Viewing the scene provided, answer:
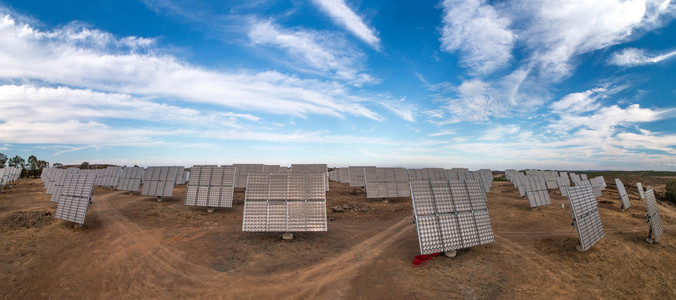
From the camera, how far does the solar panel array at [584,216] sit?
10.0 metres

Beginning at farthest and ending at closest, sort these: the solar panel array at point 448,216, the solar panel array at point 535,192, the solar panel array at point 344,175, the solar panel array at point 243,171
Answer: the solar panel array at point 344,175
the solar panel array at point 243,171
the solar panel array at point 535,192
the solar panel array at point 448,216

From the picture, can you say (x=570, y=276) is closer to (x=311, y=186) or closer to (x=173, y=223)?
(x=311, y=186)

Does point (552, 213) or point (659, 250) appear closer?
point (659, 250)

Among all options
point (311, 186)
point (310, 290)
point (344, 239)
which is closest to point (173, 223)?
point (311, 186)

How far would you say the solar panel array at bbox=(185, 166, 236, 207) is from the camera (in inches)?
679

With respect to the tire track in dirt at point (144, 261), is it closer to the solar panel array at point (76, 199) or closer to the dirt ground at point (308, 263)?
the dirt ground at point (308, 263)

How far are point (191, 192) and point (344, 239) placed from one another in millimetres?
12270

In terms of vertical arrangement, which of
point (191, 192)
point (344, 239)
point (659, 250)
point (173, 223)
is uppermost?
point (191, 192)

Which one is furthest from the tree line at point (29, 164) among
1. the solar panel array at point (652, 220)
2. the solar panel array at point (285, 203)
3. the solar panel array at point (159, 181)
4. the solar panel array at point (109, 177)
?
the solar panel array at point (652, 220)

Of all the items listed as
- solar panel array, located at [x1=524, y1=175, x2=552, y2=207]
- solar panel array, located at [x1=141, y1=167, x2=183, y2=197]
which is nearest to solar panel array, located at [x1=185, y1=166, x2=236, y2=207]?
solar panel array, located at [x1=141, y1=167, x2=183, y2=197]

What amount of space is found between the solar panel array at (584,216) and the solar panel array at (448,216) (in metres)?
3.54

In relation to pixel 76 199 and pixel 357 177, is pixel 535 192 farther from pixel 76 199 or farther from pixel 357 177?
pixel 76 199

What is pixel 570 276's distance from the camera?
27.3 ft

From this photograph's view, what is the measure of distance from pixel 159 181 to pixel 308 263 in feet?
65.1
